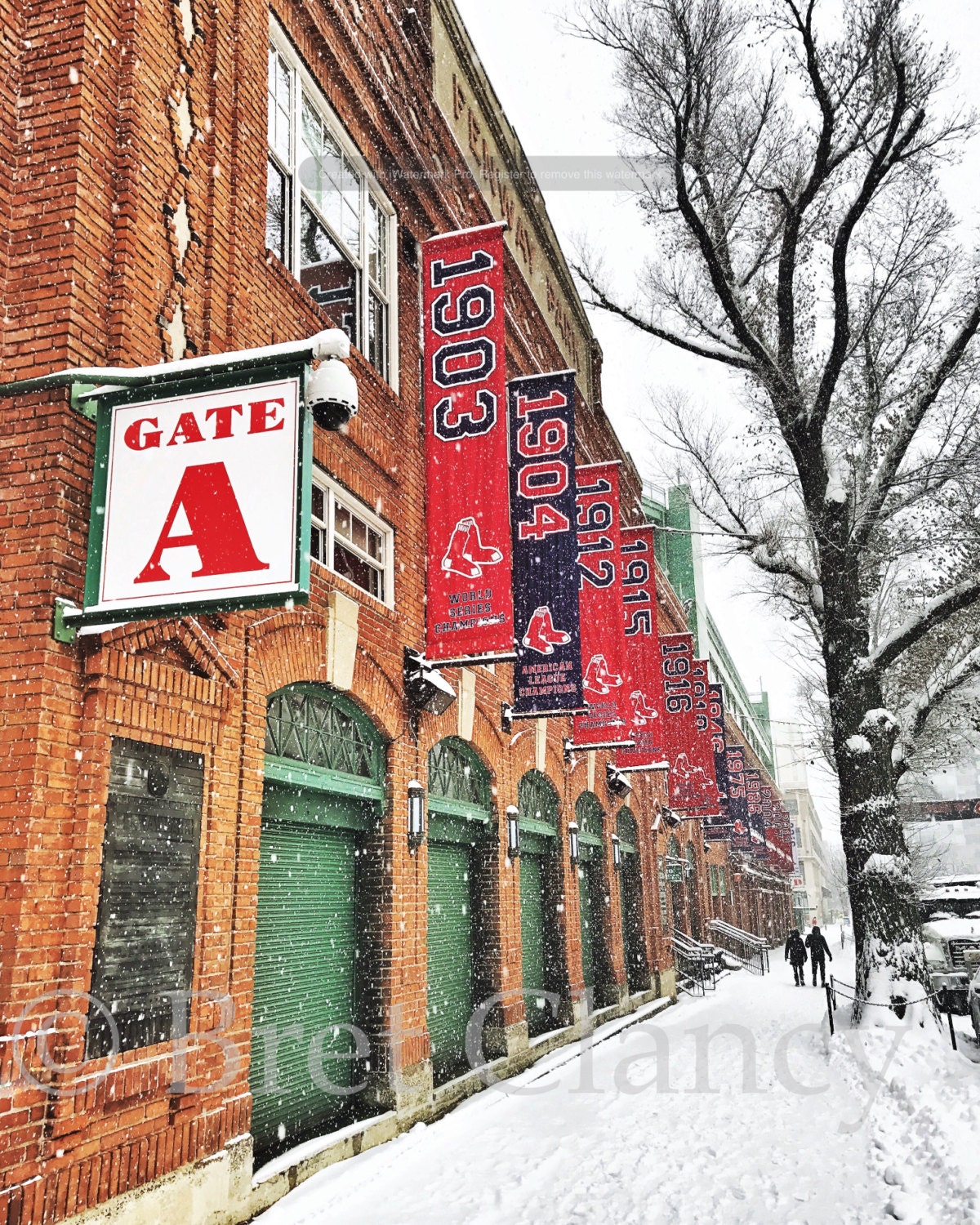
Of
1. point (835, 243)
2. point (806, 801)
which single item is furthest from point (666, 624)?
point (806, 801)

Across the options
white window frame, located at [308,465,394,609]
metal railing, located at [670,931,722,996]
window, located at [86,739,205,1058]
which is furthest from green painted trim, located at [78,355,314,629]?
metal railing, located at [670,931,722,996]

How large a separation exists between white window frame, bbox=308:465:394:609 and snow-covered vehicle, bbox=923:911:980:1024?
10819 mm

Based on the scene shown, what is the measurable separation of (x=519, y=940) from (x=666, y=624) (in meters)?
17.2

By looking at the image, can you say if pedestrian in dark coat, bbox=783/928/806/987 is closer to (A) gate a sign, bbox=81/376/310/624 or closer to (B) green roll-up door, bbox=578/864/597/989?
(B) green roll-up door, bbox=578/864/597/989

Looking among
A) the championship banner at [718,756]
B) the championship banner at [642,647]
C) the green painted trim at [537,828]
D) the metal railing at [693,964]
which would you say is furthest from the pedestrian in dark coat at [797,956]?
the green painted trim at [537,828]

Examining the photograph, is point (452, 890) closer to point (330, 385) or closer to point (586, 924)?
point (586, 924)

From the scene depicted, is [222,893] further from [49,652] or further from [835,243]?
[835,243]

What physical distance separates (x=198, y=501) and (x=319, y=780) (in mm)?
3531

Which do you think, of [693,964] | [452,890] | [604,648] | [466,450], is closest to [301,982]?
[452,890]

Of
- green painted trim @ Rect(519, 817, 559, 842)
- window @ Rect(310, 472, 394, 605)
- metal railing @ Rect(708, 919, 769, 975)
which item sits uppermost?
window @ Rect(310, 472, 394, 605)

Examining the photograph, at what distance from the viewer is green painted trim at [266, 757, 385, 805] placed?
7.23 m

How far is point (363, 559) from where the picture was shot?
9.21 m

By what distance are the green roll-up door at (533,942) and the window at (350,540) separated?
19.6 ft

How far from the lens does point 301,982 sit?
25.6 feet
